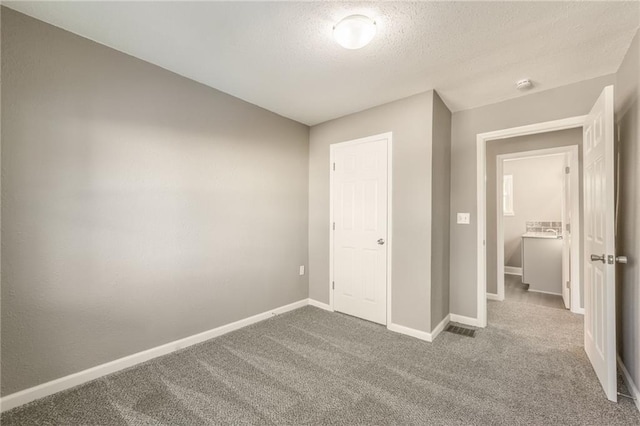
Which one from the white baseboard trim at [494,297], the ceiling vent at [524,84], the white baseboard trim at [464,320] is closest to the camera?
the ceiling vent at [524,84]

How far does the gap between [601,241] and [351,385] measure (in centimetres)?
205

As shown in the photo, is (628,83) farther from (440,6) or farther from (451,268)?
(451,268)

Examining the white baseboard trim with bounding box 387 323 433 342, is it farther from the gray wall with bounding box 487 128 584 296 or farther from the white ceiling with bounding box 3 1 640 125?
the white ceiling with bounding box 3 1 640 125

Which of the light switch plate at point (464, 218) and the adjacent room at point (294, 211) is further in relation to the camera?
the light switch plate at point (464, 218)

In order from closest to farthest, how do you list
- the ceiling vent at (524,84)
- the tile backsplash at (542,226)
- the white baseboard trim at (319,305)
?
the ceiling vent at (524,84), the white baseboard trim at (319,305), the tile backsplash at (542,226)

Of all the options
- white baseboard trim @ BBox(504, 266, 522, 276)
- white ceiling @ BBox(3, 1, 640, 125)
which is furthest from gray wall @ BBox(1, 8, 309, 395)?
white baseboard trim @ BBox(504, 266, 522, 276)

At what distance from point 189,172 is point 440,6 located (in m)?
2.33

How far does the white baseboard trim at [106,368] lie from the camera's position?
1.77 metres

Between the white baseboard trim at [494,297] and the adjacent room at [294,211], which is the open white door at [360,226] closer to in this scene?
the adjacent room at [294,211]

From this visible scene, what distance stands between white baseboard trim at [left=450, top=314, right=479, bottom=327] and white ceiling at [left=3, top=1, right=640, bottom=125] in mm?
2443

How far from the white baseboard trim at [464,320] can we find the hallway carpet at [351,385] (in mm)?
201

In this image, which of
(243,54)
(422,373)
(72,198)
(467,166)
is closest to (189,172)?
(72,198)

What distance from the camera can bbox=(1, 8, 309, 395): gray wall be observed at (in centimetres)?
179

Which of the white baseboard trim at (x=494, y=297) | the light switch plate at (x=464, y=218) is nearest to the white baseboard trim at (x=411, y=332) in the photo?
the light switch plate at (x=464, y=218)
